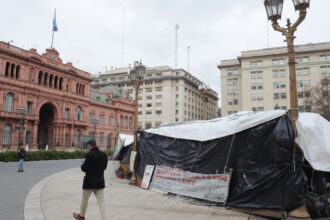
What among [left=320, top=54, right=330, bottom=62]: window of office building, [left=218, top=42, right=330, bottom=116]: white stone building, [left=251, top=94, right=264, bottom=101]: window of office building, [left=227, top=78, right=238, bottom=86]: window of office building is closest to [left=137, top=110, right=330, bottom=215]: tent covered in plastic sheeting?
[left=218, top=42, right=330, bottom=116]: white stone building

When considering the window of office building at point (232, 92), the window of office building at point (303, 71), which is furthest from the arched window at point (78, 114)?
the window of office building at point (303, 71)

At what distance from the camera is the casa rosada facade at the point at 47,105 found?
1416 inches

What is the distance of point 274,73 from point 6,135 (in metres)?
53.4

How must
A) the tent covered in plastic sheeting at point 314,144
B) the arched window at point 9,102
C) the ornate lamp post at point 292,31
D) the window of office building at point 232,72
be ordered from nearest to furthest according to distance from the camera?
the ornate lamp post at point 292,31 < the tent covered in plastic sheeting at point 314,144 < the arched window at point 9,102 < the window of office building at point 232,72

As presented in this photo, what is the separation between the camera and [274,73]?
58250 millimetres

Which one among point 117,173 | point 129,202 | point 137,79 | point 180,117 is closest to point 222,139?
point 129,202

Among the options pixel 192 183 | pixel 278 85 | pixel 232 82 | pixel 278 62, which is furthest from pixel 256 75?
pixel 192 183

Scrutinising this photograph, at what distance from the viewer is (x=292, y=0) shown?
265 inches

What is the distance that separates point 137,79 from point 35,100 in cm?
3221

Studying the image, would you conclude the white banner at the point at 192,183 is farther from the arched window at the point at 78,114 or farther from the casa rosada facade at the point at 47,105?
the arched window at the point at 78,114

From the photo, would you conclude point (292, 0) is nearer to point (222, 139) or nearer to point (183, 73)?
point (222, 139)

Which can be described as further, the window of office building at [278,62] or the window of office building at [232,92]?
the window of office building at [232,92]

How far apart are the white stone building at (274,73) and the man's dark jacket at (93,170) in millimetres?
54874

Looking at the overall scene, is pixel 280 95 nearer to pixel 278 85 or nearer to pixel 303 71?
pixel 278 85
